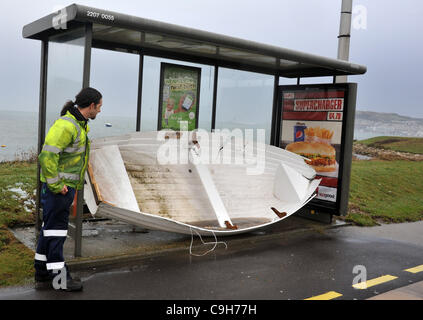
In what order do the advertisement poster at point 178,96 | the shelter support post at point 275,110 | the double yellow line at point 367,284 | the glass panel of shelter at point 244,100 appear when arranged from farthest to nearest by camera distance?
the shelter support post at point 275,110, the glass panel of shelter at point 244,100, the advertisement poster at point 178,96, the double yellow line at point 367,284

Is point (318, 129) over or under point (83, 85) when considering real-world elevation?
under

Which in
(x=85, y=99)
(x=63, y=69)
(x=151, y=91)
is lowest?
(x=85, y=99)

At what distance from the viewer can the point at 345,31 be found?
930 cm

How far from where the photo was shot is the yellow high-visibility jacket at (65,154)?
164 inches

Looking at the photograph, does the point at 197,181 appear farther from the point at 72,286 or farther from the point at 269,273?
the point at 72,286

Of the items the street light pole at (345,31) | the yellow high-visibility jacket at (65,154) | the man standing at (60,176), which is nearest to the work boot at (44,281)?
the man standing at (60,176)

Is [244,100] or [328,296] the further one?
[244,100]

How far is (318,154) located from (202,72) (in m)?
2.54

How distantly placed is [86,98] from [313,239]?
169 inches

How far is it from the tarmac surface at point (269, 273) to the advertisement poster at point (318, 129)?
128cm

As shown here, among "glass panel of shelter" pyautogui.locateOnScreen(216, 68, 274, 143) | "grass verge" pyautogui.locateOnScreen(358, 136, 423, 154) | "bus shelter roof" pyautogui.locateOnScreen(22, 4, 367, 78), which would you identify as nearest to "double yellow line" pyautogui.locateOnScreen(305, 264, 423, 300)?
"bus shelter roof" pyautogui.locateOnScreen(22, 4, 367, 78)

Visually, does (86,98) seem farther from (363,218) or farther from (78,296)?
(363,218)

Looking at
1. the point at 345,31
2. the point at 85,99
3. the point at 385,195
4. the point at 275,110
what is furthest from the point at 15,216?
the point at 385,195

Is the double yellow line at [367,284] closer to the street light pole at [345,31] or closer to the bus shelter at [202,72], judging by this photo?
the bus shelter at [202,72]
